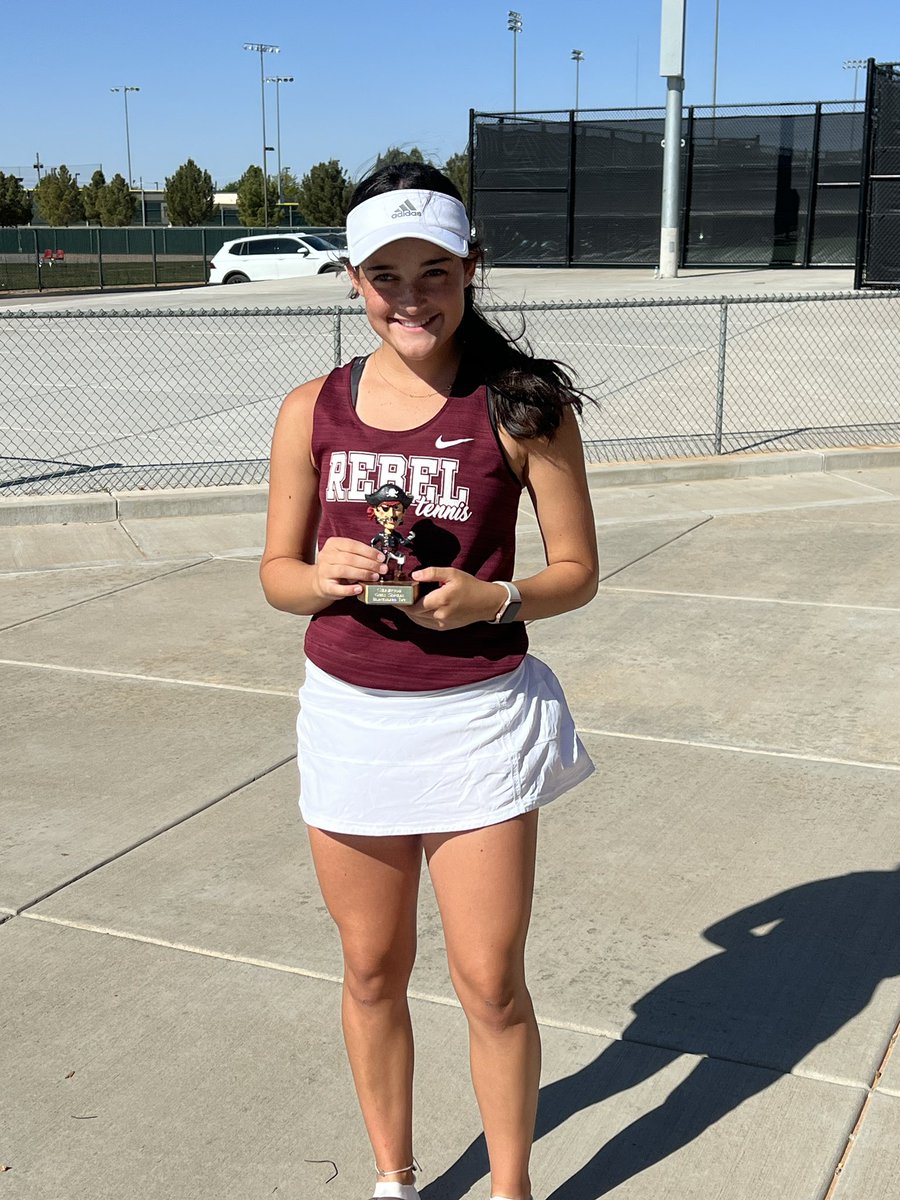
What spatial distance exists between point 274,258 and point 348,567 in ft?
96.6

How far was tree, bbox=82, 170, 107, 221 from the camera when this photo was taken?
72256 mm

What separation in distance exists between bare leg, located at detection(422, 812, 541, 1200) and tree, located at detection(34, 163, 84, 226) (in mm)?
66590

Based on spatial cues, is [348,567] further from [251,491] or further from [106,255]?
[106,255]

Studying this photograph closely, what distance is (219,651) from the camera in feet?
19.9

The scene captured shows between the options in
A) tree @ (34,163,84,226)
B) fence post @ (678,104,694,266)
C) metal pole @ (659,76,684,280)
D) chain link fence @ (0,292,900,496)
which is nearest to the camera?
chain link fence @ (0,292,900,496)

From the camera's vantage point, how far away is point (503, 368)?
2217 millimetres

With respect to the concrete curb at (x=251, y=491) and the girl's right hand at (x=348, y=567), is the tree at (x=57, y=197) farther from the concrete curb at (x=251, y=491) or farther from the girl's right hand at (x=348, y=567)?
the girl's right hand at (x=348, y=567)

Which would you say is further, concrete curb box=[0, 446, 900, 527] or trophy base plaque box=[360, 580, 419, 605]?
concrete curb box=[0, 446, 900, 527]

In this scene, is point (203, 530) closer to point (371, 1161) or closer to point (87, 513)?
point (87, 513)

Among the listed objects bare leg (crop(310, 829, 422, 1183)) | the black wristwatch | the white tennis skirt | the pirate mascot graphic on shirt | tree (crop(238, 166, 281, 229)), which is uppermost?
tree (crop(238, 166, 281, 229))

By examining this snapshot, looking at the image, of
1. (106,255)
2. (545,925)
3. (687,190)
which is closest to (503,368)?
(545,925)

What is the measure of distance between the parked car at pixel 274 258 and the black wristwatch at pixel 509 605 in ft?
91.8

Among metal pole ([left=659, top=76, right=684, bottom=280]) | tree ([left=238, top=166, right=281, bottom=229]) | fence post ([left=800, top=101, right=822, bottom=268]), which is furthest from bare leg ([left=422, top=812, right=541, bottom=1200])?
tree ([left=238, top=166, right=281, bottom=229])

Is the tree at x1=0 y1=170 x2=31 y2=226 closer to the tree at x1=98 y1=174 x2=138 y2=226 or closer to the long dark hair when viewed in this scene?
the tree at x1=98 y1=174 x2=138 y2=226
